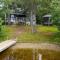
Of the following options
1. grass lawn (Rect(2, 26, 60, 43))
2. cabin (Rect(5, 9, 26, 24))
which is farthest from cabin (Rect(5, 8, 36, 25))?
grass lawn (Rect(2, 26, 60, 43))

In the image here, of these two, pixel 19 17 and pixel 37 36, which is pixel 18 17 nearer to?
pixel 19 17

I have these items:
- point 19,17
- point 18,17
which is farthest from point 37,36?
point 18,17

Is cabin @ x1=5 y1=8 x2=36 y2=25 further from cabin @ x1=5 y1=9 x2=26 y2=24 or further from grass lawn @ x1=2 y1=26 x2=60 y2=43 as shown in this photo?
grass lawn @ x1=2 y1=26 x2=60 y2=43

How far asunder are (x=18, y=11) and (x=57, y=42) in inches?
715

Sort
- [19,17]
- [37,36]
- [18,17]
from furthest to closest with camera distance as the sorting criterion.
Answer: [18,17], [19,17], [37,36]

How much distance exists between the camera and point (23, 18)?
3328 centimetres

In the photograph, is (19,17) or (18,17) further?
(18,17)

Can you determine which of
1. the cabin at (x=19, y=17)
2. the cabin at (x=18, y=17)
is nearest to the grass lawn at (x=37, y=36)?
the cabin at (x=19, y=17)

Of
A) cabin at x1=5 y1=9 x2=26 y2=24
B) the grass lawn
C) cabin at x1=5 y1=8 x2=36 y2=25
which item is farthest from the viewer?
cabin at x1=5 y1=9 x2=26 y2=24

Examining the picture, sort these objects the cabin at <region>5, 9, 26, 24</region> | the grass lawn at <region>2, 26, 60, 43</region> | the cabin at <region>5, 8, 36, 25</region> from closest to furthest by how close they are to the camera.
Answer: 1. the grass lawn at <region>2, 26, 60, 43</region>
2. the cabin at <region>5, 8, 36, 25</region>
3. the cabin at <region>5, 9, 26, 24</region>

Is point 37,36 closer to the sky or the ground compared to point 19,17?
closer to the ground

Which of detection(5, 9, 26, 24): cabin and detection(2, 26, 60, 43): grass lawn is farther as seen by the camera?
detection(5, 9, 26, 24): cabin

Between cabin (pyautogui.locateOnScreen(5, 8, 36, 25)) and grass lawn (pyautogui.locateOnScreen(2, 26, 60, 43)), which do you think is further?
cabin (pyautogui.locateOnScreen(5, 8, 36, 25))

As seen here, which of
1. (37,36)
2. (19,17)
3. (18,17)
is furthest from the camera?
(18,17)
